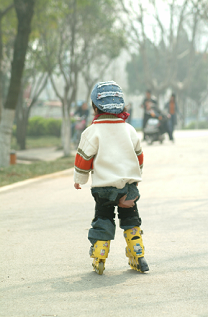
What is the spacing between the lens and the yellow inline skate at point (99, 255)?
12.6 ft

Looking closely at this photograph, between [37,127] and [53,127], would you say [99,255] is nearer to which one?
[53,127]

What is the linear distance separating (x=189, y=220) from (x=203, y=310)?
2.87 metres

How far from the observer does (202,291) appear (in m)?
3.39

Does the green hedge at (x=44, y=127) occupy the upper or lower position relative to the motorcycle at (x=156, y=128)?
lower

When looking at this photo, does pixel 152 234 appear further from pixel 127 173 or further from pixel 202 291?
pixel 202 291

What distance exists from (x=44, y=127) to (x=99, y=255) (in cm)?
2595

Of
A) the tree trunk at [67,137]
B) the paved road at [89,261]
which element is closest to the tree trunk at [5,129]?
Answer: the tree trunk at [67,137]

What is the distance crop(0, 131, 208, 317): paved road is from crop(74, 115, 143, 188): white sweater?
758 mm

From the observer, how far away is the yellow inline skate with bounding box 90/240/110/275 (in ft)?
12.6

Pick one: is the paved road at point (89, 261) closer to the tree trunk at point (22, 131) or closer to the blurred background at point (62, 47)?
the blurred background at point (62, 47)

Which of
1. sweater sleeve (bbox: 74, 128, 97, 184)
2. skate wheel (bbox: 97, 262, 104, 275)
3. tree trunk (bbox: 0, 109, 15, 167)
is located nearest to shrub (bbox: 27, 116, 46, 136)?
tree trunk (bbox: 0, 109, 15, 167)

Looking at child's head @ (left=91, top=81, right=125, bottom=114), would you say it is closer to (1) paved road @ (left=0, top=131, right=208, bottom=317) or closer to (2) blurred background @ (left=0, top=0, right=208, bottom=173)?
(1) paved road @ (left=0, top=131, right=208, bottom=317)

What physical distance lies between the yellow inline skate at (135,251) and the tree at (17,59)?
8.54 m

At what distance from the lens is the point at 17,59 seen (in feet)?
38.6
